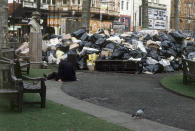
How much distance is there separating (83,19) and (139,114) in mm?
18705

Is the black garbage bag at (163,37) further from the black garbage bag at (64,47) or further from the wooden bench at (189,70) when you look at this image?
the wooden bench at (189,70)

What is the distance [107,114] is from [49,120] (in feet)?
4.67

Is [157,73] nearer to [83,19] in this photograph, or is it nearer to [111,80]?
[111,80]

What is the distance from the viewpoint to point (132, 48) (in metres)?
16.8

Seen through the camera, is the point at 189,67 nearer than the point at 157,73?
Yes

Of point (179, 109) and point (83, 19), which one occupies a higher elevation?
point (83, 19)

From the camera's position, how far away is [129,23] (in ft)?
219

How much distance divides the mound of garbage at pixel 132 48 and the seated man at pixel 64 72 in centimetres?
408

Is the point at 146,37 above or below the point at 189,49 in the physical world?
above

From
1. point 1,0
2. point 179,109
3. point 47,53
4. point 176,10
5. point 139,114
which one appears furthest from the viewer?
point 176,10

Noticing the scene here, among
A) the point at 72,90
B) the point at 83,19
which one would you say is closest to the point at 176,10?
the point at 83,19

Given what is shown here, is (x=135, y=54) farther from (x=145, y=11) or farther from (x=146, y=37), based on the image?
(x=145, y=11)

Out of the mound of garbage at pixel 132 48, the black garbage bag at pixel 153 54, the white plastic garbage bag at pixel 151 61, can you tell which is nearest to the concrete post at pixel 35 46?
the mound of garbage at pixel 132 48

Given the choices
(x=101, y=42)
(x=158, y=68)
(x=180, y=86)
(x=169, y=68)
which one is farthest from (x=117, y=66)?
(x=180, y=86)
